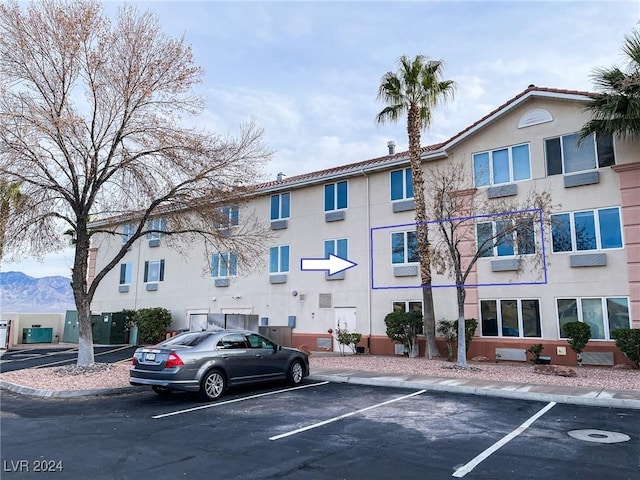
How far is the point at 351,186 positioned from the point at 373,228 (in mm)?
2354

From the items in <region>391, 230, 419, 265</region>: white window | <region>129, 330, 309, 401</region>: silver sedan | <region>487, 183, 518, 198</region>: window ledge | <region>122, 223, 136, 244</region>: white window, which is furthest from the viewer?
<region>391, 230, 419, 265</region>: white window

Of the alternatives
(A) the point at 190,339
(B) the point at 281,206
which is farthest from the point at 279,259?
(A) the point at 190,339

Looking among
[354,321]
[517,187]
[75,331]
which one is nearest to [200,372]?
[354,321]

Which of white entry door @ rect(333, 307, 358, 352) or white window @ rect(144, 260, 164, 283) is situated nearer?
white entry door @ rect(333, 307, 358, 352)

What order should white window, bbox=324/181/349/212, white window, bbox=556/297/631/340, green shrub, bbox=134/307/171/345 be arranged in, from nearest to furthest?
1. white window, bbox=556/297/631/340
2. white window, bbox=324/181/349/212
3. green shrub, bbox=134/307/171/345

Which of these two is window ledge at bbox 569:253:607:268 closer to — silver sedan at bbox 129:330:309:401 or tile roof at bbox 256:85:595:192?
tile roof at bbox 256:85:595:192

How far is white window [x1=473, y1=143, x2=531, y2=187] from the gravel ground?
6.76 meters

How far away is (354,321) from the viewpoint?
68.2 feet

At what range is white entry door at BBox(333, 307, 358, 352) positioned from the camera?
2080 cm

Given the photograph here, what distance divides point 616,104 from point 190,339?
13.9 m

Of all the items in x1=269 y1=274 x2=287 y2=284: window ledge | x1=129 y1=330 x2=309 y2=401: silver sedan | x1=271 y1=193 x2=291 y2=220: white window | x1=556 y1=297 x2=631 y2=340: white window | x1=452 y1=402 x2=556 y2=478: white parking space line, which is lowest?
x1=452 y1=402 x2=556 y2=478: white parking space line

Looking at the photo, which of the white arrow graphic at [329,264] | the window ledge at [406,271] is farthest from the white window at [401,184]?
the white arrow graphic at [329,264]

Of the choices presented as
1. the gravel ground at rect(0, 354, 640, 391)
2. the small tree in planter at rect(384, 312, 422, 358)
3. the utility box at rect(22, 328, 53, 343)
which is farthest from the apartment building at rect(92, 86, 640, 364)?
the utility box at rect(22, 328, 53, 343)

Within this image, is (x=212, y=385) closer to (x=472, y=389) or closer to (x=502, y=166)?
(x=472, y=389)
